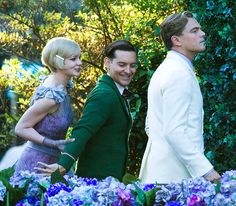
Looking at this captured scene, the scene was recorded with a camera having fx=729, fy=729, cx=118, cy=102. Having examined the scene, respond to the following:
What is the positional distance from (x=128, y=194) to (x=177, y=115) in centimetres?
89

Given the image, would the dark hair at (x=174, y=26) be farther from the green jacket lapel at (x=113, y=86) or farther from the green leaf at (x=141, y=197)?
the green leaf at (x=141, y=197)

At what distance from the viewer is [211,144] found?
212 inches

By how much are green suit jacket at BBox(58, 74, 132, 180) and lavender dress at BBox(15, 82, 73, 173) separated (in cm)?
29

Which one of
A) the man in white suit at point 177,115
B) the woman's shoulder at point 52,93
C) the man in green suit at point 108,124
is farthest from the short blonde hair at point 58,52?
the man in white suit at point 177,115

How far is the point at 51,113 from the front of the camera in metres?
4.54

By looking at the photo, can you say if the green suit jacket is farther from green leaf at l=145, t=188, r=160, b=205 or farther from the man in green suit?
green leaf at l=145, t=188, r=160, b=205

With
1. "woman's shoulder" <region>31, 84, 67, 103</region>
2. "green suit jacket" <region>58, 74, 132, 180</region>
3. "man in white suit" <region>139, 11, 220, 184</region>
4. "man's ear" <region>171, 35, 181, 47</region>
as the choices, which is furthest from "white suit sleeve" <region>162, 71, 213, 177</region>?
"woman's shoulder" <region>31, 84, 67, 103</region>

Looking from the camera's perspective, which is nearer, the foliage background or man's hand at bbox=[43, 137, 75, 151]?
man's hand at bbox=[43, 137, 75, 151]

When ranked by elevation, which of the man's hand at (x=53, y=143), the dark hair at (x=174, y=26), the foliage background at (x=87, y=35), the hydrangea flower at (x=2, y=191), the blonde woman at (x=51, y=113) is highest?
the foliage background at (x=87, y=35)

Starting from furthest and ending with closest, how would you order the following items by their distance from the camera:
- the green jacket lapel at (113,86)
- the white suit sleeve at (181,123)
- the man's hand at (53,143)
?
the man's hand at (53,143)
the green jacket lapel at (113,86)
the white suit sleeve at (181,123)

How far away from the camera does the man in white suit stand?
3.81 metres

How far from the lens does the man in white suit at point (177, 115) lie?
3.81 m

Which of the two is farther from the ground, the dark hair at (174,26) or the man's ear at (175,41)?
the dark hair at (174,26)

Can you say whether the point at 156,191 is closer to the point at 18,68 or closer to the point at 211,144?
the point at 211,144
